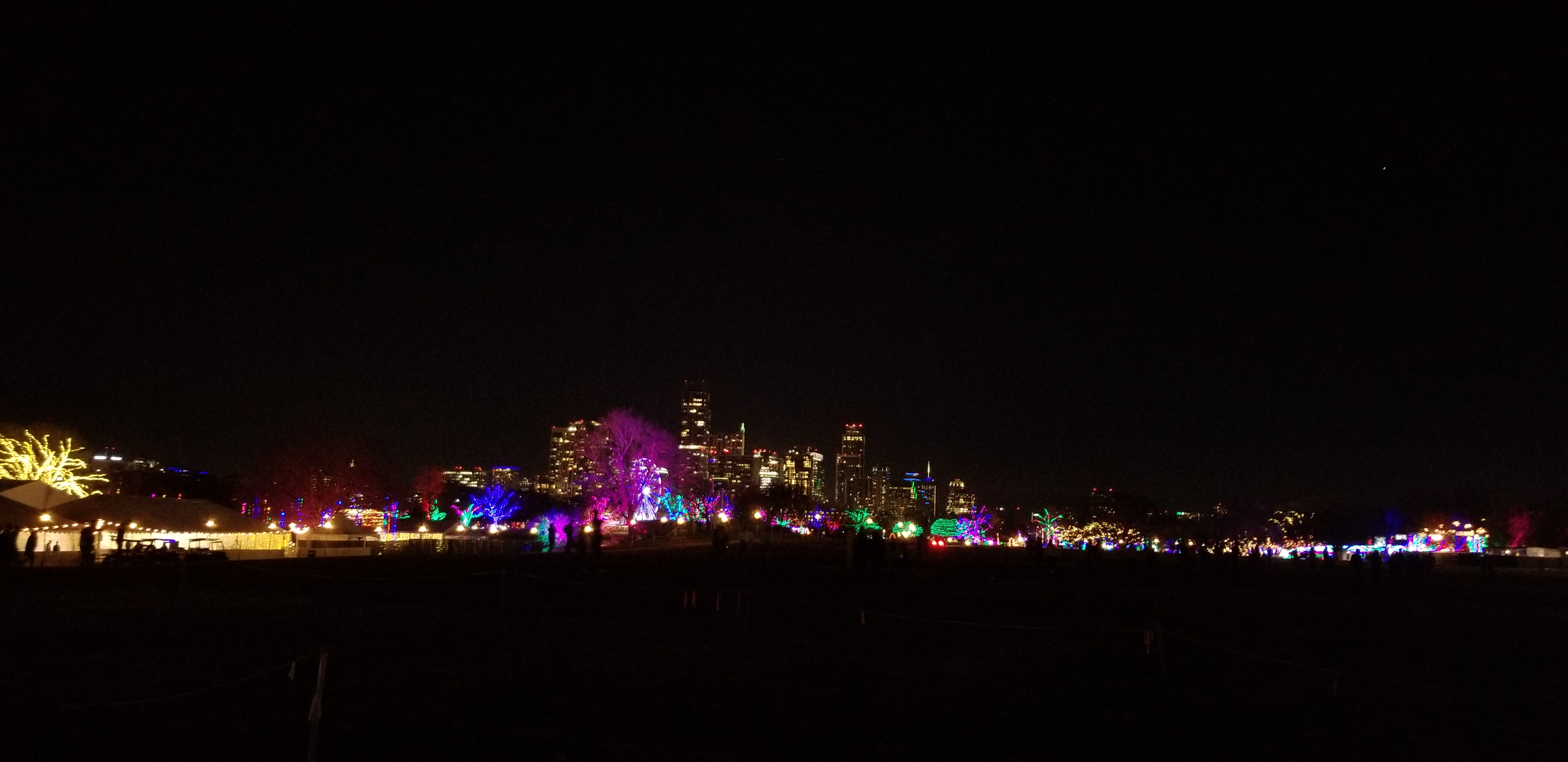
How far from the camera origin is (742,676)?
12.9 meters

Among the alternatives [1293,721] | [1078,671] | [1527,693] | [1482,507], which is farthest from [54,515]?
[1482,507]

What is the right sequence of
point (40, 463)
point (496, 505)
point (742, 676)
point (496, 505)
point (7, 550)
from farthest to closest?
point (496, 505) < point (496, 505) < point (40, 463) < point (7, 550) < point (742, 676)

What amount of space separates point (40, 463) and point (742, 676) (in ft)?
198

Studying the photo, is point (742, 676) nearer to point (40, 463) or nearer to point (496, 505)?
point (40, 463)

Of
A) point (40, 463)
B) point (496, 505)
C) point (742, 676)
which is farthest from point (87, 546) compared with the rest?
point (496, 505)

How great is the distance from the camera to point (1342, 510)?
132m

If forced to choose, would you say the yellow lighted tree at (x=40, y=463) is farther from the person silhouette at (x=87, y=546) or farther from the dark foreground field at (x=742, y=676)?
the dark foreground field at (x=742, y=676)

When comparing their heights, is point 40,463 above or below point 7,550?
above

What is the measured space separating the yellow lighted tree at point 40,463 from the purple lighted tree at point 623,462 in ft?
100

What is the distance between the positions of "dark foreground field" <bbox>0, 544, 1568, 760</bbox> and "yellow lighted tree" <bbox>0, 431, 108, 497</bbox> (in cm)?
3067

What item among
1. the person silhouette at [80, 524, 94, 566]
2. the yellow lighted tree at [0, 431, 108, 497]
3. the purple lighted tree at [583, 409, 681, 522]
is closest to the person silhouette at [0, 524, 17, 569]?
the person silhouette at [80, 524, 94, 566]

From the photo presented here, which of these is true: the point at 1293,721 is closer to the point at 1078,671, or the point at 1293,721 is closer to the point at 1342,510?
the point at 1078,671

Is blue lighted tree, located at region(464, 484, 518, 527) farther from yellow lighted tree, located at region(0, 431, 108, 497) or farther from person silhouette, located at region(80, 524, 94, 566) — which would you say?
person silhouette, located at region(80, 524, 94, 566)

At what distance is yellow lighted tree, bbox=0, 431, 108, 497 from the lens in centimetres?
5172
